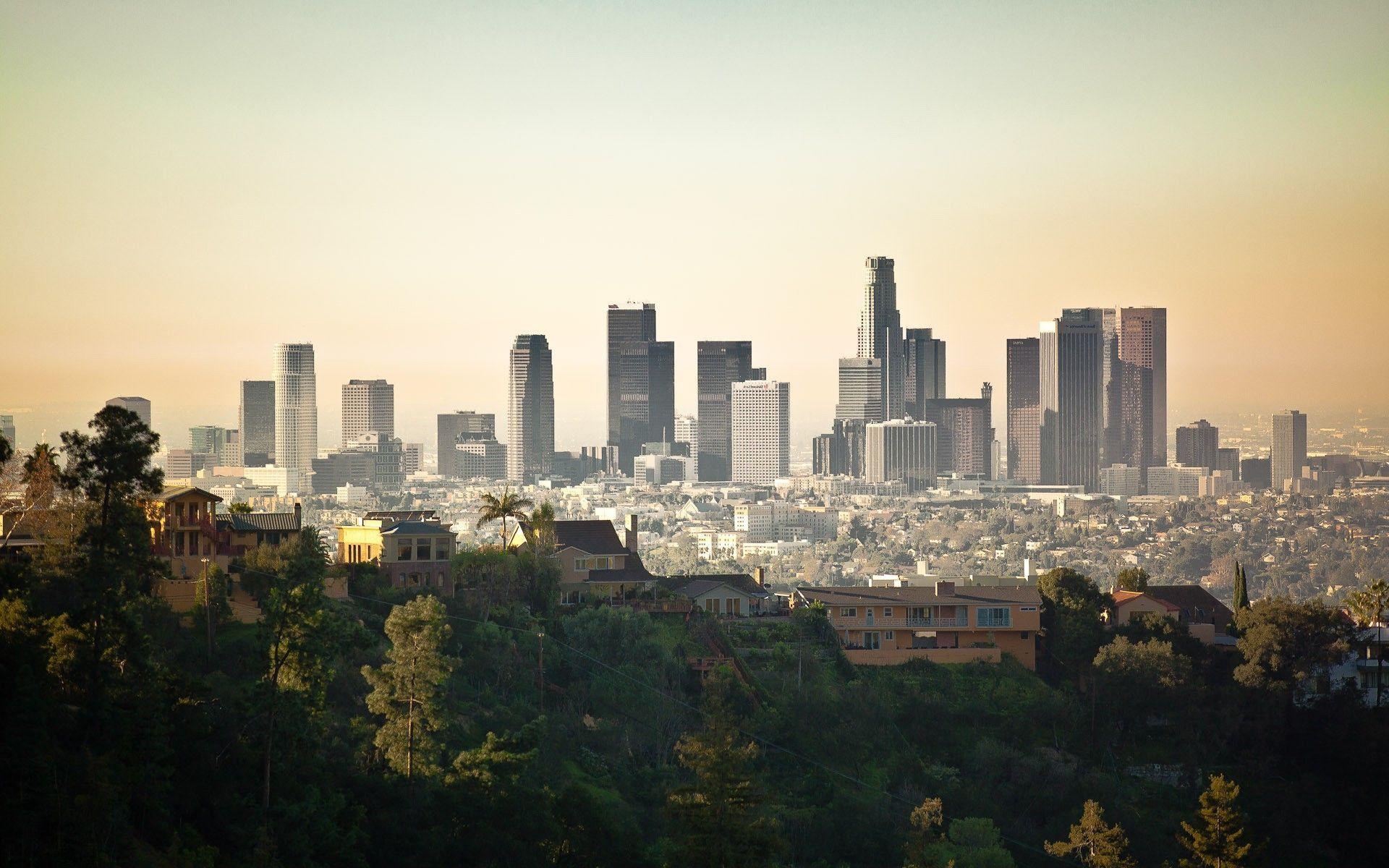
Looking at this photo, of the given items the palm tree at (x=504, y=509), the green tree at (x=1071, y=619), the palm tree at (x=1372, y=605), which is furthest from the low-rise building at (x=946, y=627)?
the palm tree at (x=1372, y=605)

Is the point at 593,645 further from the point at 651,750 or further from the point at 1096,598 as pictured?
the point at 1096,598

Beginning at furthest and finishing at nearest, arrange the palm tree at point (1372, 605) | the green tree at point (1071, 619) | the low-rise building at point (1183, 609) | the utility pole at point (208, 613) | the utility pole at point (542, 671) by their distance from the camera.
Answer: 1. the palm tree at point (1372, 605)
2. the low-rise building at point (1183, 609)
3. the green tree at point (1071, 619)
4. the utility pole at point (542, 671)
5. the utility pole at point (208, 613)

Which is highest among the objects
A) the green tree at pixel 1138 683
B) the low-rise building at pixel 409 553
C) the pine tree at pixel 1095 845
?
the low-rise building at pixel 409 553

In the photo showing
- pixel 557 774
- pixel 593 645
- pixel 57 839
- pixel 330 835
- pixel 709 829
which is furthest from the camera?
pixel 593 645

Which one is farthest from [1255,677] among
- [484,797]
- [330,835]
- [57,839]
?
[57,839]

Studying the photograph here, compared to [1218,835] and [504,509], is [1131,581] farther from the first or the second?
[504,509]

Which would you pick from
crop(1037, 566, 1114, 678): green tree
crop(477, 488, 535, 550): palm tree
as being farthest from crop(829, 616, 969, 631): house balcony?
crop(477, 488, 535, 550): palm tree

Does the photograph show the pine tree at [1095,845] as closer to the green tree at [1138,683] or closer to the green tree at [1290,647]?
the green tree at [1138,683]
